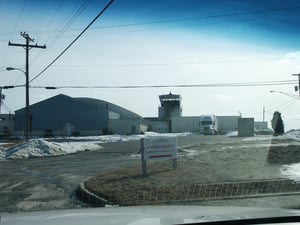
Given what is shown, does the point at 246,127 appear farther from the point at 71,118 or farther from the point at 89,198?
the point at 89,198

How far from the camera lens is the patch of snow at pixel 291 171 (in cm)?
1340

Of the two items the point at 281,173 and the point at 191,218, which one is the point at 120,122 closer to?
the point at 281,173

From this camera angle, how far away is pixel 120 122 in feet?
304

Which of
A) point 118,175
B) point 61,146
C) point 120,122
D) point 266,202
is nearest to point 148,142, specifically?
point 118,175

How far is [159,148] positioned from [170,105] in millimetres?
91513

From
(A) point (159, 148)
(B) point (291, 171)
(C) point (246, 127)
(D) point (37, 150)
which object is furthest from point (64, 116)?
(B) point (291, 171)

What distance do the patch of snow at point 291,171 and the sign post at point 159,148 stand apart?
377 cm

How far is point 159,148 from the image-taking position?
16.5m

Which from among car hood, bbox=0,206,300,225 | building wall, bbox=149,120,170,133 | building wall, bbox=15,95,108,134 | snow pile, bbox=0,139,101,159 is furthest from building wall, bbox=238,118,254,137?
car hood, bbox=0,206,300,225

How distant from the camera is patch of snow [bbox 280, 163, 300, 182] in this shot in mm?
13398

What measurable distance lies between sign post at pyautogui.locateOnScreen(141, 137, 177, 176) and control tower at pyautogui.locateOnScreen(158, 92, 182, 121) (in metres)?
90.2

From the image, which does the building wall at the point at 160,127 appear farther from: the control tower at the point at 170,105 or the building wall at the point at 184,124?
the control tower at the point at 170,105

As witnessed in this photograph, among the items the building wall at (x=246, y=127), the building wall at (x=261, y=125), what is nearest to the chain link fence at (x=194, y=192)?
the building wall at (x=246, y=127)

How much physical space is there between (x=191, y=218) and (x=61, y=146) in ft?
107
